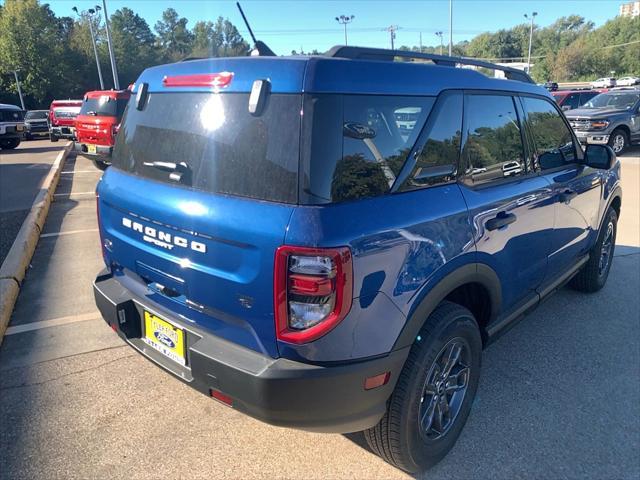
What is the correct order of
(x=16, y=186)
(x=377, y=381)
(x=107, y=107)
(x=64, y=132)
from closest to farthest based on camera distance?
(x=377, y=381), (x=16, y=186), (x=107, y=107), (x=64, y=132)

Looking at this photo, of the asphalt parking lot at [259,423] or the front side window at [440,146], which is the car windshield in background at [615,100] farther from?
the front side window at [440,146]

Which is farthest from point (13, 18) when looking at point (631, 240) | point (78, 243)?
point (631, 240)

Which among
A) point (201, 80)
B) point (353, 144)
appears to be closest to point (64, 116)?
point (201, 80)

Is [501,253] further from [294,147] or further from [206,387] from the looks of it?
[206,387]

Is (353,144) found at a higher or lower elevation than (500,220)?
higher

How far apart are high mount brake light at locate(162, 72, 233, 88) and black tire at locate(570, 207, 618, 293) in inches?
145

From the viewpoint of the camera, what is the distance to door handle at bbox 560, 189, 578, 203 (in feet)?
11.0

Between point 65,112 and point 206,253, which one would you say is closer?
point 206,253

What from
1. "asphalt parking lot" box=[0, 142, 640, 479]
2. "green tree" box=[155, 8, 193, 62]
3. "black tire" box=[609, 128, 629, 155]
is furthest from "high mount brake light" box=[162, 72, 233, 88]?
"green tree" box=[155, 8, 193, 62]

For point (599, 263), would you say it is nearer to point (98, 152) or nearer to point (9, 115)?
point (98, 152)

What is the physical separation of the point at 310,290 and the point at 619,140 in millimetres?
15155

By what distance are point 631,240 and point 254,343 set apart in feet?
19.6

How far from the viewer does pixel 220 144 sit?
209 cm

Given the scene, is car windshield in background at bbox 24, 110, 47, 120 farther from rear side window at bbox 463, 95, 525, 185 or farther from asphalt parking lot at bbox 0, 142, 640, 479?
rear side window at bbox 463, 95, 525, 185
